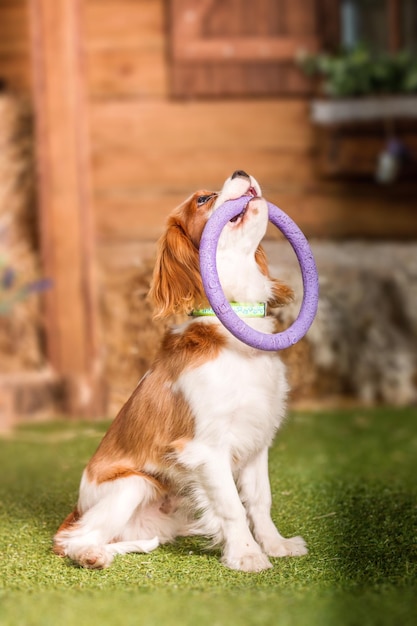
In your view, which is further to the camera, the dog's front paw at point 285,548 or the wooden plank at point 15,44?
the wooden plank at point 15,44

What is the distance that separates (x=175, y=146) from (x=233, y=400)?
3.61 meters

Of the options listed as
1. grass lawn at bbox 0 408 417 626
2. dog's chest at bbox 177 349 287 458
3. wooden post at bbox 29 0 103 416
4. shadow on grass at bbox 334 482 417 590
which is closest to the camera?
grass lawn at bbox 0 408 417 626

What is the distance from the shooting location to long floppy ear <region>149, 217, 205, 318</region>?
110 inches

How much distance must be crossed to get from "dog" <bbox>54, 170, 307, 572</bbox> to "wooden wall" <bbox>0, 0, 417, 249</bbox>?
322cm

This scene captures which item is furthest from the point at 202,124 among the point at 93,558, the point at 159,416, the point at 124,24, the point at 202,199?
the point at 93,558

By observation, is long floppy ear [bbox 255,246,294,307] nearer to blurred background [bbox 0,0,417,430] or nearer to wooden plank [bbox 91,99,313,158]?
blurred background [bbox 0,0,417,430]

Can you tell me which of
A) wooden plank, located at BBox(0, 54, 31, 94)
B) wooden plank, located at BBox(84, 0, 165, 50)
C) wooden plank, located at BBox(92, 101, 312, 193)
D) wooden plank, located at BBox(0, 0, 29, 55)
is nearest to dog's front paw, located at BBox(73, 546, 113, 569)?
wooden plank, located at BBox(92, 101, 312, 193)

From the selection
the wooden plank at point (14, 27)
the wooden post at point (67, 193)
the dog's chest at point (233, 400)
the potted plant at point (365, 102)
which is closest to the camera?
the dog's chest at point (233, 400)

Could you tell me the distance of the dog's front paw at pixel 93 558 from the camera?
106 inches

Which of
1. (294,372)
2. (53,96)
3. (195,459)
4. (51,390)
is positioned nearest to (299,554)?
(195,459)

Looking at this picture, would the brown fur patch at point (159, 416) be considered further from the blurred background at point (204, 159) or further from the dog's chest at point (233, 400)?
the blurred background at point (204, 159)

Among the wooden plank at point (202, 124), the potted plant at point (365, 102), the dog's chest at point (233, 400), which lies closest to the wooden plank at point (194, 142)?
the wooden plank at point (202, 124)

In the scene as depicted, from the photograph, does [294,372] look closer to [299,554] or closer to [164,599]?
[299,554]

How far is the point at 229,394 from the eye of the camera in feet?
8.90
